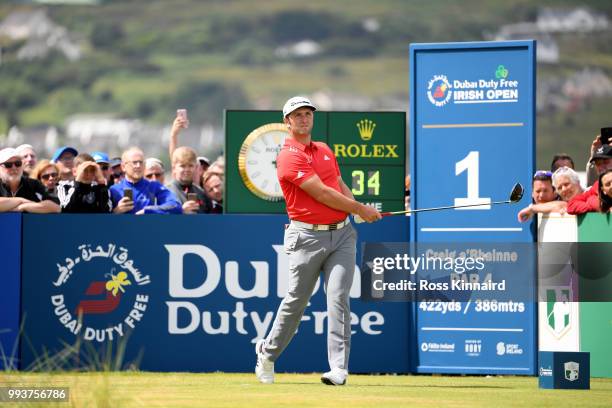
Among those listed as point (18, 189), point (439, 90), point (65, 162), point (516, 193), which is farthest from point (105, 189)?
point (516, 193)

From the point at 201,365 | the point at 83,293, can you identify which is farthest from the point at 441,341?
the point at 83,293

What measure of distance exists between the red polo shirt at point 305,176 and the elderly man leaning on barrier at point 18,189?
2.85 metres

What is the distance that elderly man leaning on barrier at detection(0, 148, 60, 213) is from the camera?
1152cm

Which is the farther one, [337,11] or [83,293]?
[337,11]

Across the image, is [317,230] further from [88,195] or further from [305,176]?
[88,195]

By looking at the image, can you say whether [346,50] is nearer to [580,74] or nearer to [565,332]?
[580,74]

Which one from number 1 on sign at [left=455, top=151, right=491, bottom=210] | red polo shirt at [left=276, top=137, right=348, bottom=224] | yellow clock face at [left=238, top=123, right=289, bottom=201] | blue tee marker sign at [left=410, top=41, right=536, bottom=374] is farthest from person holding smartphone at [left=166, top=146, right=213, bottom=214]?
red polo shirt at [left=276, top=137, right=348, bottom=224]

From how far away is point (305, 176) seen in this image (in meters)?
9.49

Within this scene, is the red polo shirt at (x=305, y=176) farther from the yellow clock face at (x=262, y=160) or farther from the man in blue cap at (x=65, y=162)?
the man in blue cap at (x=65, y=162)

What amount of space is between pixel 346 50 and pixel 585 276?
3313 inches

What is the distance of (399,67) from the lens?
89.1 m

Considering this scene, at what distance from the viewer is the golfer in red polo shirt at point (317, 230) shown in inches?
375

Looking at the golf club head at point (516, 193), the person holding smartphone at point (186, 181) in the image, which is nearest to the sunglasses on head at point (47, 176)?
the person holding smartphone at point (186, 181)

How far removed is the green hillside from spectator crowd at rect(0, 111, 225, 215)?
68.8 m
